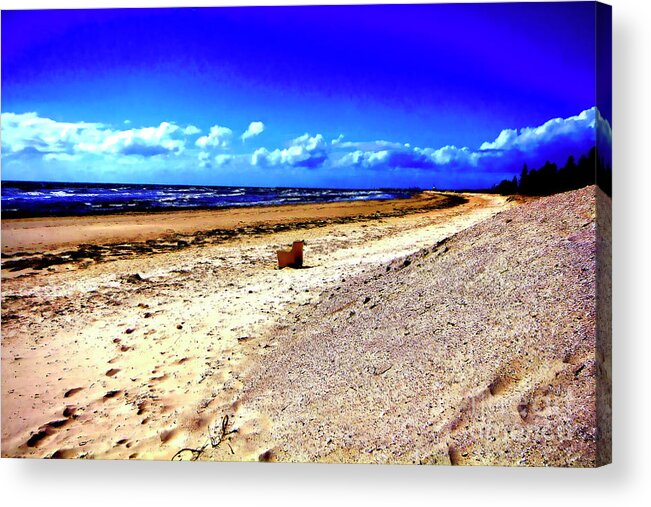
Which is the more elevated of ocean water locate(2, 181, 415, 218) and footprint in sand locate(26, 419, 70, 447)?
ocean water locate(2, 181, 415, 218)

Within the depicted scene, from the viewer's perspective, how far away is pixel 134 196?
13.2ft

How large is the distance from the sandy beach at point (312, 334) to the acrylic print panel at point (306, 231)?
0.01 meters

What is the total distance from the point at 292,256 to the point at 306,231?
22cm

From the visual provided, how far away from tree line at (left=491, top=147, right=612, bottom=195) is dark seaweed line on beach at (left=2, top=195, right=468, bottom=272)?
0.33 meters

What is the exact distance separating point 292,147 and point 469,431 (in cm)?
188

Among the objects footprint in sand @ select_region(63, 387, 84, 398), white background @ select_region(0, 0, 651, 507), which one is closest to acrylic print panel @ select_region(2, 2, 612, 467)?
footprint in sand @ select_region(63, 387, 84, 398)

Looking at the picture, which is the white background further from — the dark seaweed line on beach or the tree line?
the dark seaweed line on beach

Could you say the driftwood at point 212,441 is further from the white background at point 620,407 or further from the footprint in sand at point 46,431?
the footprint in sand at point 46,431

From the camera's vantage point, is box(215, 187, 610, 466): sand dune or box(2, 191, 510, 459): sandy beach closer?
box(215, 187, 610, 466): sand dune

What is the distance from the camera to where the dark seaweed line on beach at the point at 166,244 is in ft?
13.1

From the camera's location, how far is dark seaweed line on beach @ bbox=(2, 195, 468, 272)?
13.1 feet

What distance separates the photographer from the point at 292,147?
385 centimetres

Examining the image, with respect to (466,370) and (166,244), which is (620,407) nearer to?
(466,370)

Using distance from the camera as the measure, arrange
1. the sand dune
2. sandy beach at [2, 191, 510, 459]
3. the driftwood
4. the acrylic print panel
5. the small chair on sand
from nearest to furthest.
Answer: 1. the sand dune
2. the acrylic print panel
3. the driftwood
4. sandy beach at [2, 191, 510, 459]
5. the small chair on sand
